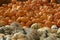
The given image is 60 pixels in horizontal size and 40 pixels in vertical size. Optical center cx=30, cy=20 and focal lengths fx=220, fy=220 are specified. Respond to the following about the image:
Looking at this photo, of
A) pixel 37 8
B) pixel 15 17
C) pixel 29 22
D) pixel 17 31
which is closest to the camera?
pixel 17 31

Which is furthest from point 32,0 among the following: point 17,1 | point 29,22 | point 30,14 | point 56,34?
point 56,34

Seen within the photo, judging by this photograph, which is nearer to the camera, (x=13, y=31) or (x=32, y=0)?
(x=13, y=31)

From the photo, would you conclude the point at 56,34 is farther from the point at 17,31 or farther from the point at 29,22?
the point at 29,22

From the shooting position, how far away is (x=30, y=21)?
2.39 m

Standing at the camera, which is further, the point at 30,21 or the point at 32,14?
the point at 32,14

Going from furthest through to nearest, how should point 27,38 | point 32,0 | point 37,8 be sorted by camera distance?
point 32,0
point 37,8
point 27,38

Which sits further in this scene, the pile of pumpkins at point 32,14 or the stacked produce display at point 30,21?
the pile of pumpkins at point 32,14

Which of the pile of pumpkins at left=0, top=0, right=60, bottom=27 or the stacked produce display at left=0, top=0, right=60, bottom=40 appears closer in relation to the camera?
the stacked produce display at left=0, top=0, right=60, bottom=40

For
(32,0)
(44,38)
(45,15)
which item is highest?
(32,0)

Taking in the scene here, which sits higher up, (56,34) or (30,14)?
(30,14)

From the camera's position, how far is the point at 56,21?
7.84 feet

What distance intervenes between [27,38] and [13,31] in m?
0.20

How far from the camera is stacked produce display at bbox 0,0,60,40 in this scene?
5.47 feet

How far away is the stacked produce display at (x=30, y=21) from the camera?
167 centimetres
